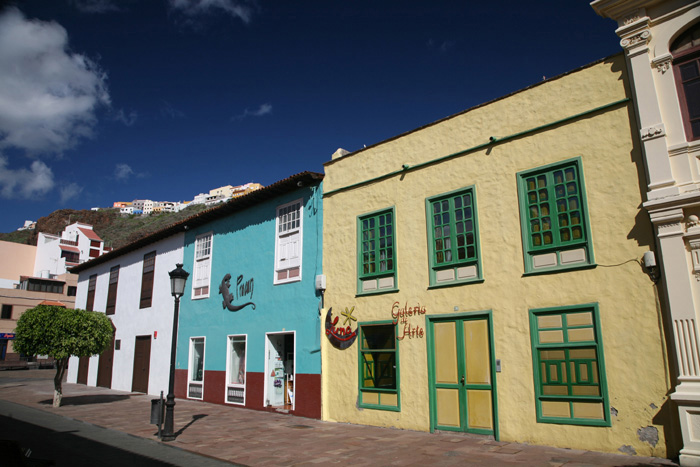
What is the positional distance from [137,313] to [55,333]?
5.78 meters

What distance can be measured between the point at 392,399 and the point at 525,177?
564cm

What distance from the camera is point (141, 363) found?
21047 mm

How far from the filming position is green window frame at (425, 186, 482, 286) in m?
10.3

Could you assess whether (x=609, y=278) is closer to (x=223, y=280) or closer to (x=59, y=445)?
(x=59, y=445)

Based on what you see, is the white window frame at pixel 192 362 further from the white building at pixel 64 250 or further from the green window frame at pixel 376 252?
the white building at pixel 64 250

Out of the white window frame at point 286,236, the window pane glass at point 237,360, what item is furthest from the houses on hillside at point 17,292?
the white window frame at point 286,236

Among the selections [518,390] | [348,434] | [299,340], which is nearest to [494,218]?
[518,390]

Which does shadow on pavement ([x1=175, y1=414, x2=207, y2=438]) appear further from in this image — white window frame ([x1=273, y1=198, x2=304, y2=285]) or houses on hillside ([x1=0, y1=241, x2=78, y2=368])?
houses on hillside ([x1=0, y1=241, x2=78, y2=368])

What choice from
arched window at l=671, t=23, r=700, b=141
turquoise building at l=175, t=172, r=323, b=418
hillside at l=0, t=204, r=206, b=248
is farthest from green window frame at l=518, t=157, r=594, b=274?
hillside at l=0, t=204, r=206, b=248

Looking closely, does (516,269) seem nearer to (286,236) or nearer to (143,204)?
(286,236)

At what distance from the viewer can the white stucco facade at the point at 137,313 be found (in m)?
19.7

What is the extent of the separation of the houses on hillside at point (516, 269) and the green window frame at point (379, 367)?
4 centimetres

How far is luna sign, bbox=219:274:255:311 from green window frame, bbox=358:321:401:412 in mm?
5011

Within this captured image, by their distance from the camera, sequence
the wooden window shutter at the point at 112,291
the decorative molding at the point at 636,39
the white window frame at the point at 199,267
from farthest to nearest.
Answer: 1. the wooden window shutter at the point at 112,291
2. the white window frame at the point at 199,267
3. the decorative molding at the point at 636,39
